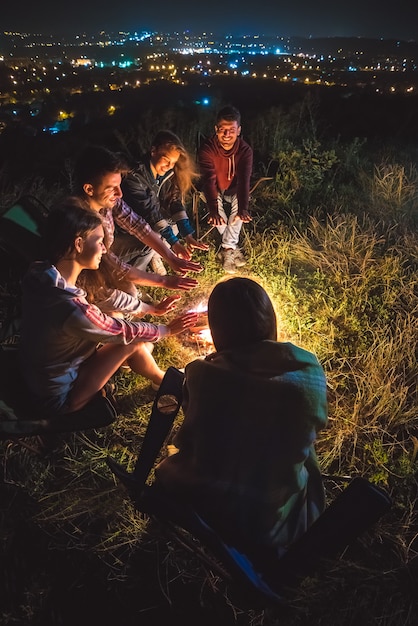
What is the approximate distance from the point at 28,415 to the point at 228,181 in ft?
9.06

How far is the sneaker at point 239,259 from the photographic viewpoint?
146 inches

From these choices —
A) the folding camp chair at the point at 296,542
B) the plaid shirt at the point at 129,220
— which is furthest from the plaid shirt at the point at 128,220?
the folding camp chair at the point at 296,542

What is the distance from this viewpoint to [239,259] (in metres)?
3.73

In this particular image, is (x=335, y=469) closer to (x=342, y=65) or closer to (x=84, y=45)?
(x=342, y=65)

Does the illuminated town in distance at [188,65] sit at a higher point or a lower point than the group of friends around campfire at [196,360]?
higher

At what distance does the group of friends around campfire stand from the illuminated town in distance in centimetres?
1323

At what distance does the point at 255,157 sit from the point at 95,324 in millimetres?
4958

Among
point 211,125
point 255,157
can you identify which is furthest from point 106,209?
point 211,125

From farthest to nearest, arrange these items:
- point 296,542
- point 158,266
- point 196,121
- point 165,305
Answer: point 196,121, point 158,266, point 165,305, point 296,542

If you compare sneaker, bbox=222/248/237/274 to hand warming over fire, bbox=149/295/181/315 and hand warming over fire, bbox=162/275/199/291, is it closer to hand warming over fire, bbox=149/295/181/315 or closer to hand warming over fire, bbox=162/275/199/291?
hand warming over fire, bbox=162/275/199/291

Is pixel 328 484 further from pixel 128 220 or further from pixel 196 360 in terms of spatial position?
pixel 128 220

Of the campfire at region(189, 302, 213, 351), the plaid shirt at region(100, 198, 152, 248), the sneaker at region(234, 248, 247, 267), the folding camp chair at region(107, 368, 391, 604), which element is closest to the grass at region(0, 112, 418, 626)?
the campfire at region(189, 302, 213, 351)

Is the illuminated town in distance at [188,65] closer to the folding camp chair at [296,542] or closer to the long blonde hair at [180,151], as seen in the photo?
the long blonde hair at [180,151]

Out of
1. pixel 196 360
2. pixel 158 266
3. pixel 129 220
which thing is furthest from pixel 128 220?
pixel 196 360
